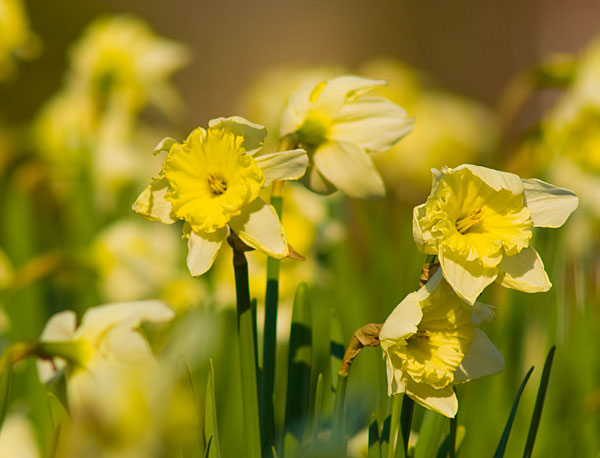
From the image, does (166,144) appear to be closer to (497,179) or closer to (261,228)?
(261,228)

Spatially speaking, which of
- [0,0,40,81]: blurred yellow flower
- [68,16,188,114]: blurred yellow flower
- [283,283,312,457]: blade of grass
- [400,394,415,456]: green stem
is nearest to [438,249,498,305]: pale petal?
[400,394,415,456]: green stem

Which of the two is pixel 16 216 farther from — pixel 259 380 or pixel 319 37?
pixel 319 37

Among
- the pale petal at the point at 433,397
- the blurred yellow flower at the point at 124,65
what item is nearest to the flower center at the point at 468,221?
the pale petal at the point at 433,397

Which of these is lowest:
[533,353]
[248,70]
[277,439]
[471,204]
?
[248,70]

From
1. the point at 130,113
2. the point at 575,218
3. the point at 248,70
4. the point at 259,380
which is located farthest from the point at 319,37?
the point at 259,380

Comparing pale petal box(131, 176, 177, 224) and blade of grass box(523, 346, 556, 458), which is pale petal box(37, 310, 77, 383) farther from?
blade of grass box(523, 346, 556, 458)

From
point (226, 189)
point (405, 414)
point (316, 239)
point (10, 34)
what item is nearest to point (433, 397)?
point (405, 414)
